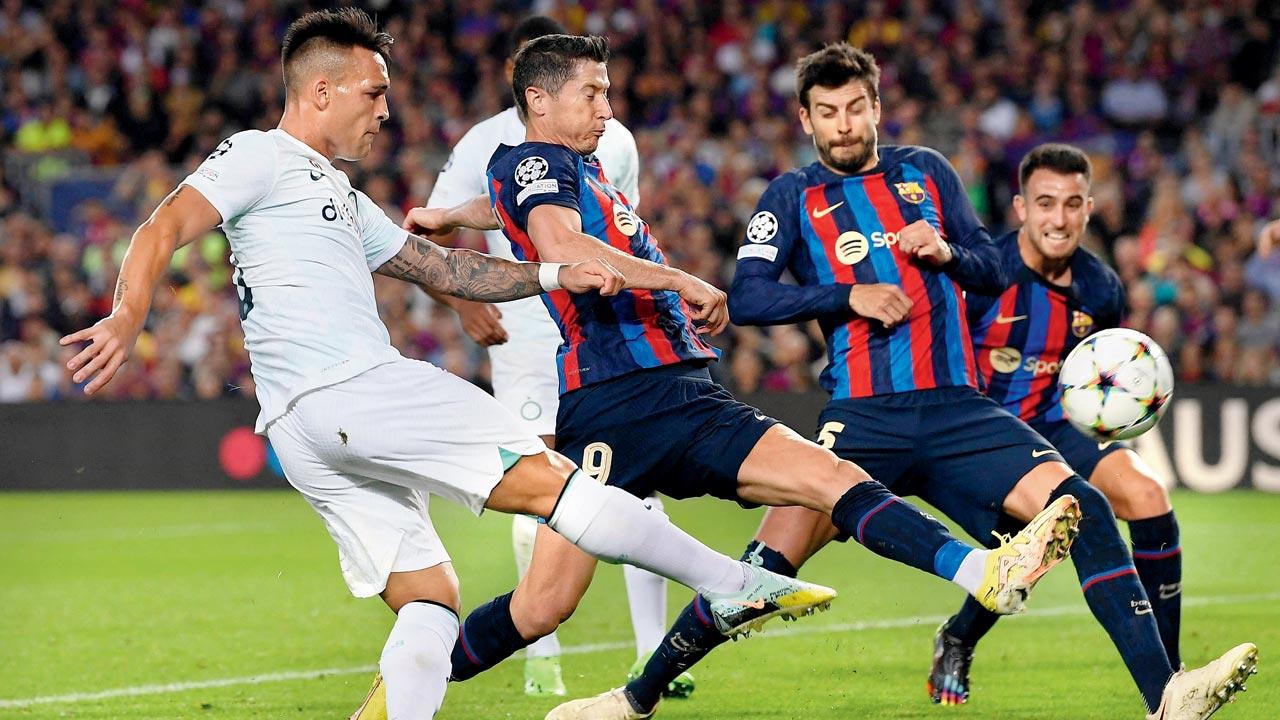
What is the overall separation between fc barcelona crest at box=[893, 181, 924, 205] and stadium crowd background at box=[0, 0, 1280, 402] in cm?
926

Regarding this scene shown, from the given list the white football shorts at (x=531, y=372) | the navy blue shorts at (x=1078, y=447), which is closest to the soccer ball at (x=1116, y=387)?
the navy blue shorts at (x=1078, y=447)

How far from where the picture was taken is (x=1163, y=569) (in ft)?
18.7

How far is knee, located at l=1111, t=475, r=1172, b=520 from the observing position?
570 centimetres

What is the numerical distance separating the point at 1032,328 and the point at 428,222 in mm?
2284

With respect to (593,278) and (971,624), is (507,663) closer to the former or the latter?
(971,624)

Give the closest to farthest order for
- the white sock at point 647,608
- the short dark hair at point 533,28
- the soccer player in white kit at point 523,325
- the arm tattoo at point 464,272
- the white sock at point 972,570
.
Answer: the white sock at point 972,570 → the arm tattoo at point 464,272 → the white sock at point 647,608 → the soccer player in white kit at point 523,325 → the short dark hair at point 533,28

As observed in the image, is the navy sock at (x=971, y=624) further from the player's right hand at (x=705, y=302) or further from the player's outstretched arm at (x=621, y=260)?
the player's right hand at (x=705, y=302)

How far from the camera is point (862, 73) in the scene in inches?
227

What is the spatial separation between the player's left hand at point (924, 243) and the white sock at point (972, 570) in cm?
110

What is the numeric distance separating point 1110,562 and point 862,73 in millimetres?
1865

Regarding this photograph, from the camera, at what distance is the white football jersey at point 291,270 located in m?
4.47

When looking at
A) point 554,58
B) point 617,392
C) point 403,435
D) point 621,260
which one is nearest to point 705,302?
point 621,260

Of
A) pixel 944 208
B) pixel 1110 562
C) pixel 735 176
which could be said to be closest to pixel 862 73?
pixel 944 208

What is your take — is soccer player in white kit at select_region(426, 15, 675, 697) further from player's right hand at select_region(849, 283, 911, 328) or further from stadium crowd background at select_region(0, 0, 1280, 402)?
stadium crowd background at select_region(0, 0, 1280, 402)
